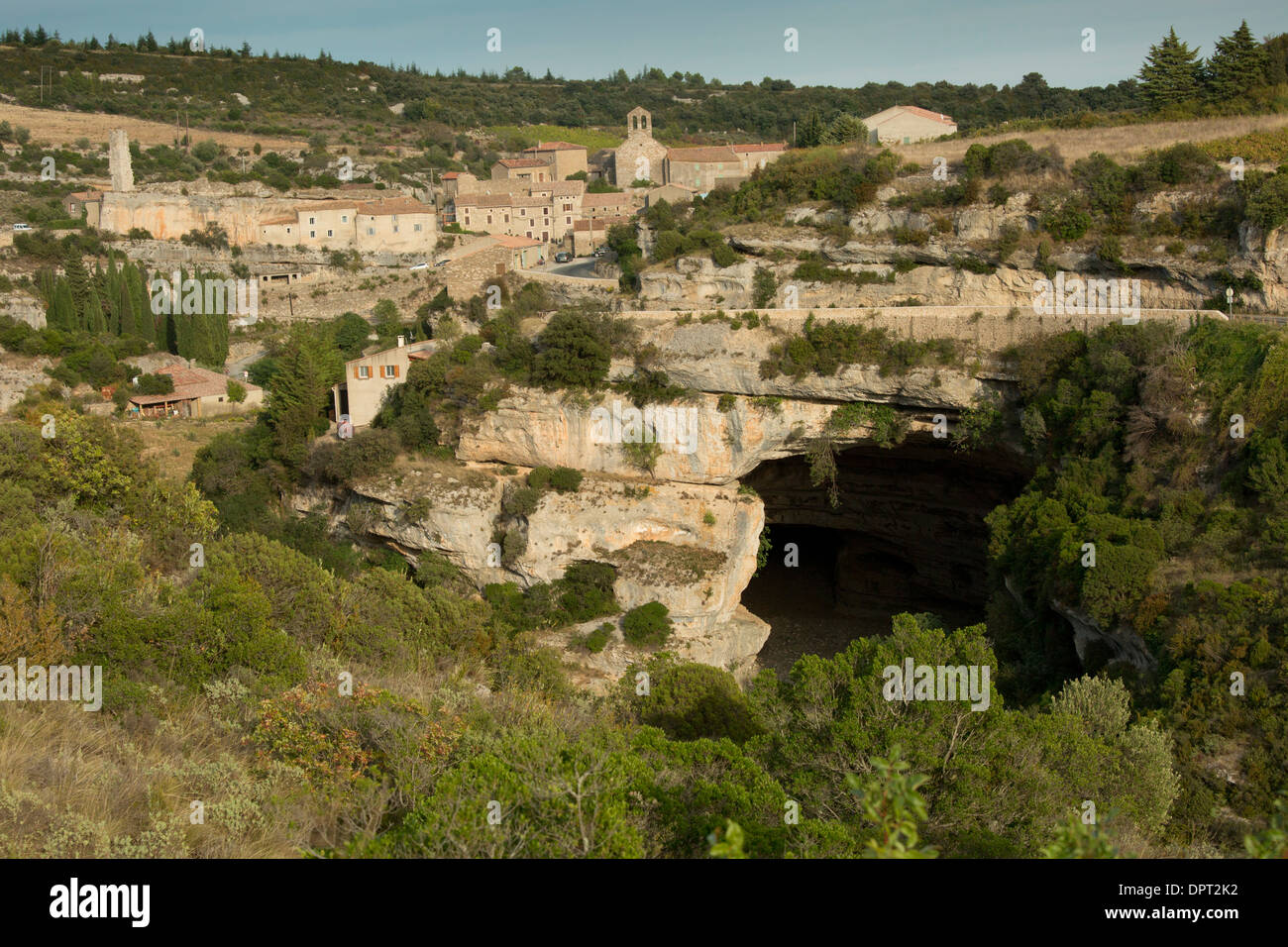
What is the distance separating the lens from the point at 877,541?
32.0 m

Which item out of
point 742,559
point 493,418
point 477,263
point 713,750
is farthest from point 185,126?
point 713,750

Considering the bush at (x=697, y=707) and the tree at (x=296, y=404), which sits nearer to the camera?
the bush at (x=697, y=707)

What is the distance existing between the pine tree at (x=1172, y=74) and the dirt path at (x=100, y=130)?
6203cm

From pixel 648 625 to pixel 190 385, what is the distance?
2361 centimetres

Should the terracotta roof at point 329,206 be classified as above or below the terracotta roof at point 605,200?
below

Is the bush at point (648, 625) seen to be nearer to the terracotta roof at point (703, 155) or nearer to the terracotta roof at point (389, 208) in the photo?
the terracotta roof at point (389, 208)

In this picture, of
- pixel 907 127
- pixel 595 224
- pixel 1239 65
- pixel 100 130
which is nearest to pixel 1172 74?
pixel 1239 65

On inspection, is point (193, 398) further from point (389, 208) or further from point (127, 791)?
point (127, 791)

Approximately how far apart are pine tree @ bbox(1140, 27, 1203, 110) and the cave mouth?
59.5 feet

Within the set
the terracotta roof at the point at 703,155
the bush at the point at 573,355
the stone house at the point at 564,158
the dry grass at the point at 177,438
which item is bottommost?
A: the dry grass at the point at 177,438

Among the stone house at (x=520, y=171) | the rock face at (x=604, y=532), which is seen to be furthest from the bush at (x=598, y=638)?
the stone house at (x=520, y=171)

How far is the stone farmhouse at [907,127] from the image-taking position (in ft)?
147

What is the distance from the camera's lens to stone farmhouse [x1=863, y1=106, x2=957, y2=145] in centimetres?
4488

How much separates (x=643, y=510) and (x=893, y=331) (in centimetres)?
763
